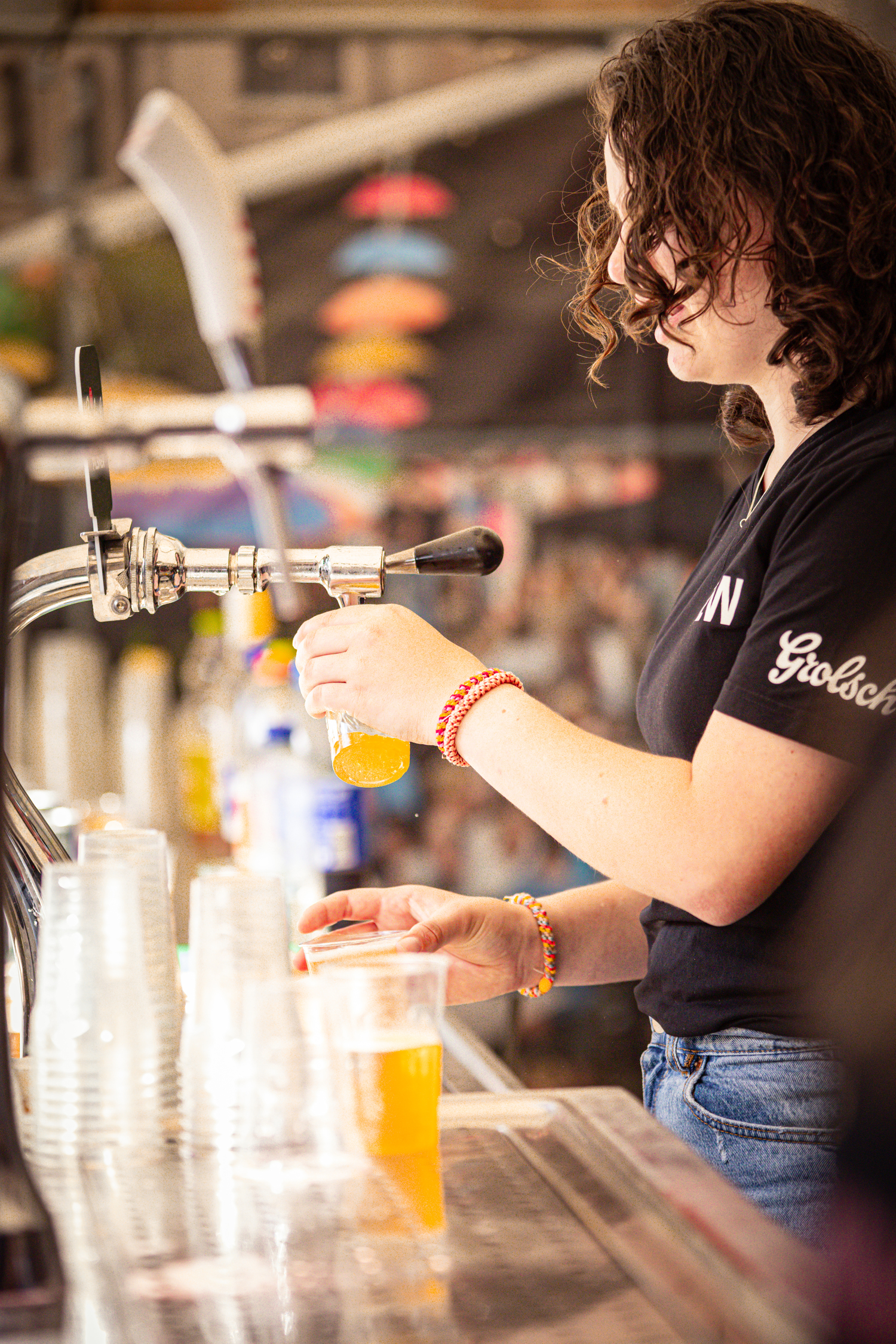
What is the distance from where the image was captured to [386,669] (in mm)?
993

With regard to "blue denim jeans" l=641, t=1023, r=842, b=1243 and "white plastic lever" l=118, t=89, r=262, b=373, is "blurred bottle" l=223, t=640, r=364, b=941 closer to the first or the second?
"blue denim jeans" l=641, t=1023, r=842, b=1243

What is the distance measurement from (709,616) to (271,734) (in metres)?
1.20

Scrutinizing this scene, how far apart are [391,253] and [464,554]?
2244 millimetres

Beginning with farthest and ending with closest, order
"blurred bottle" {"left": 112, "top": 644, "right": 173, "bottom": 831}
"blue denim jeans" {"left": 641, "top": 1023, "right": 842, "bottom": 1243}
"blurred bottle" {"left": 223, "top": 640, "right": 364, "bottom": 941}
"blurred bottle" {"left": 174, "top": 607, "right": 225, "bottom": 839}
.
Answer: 1. "blurred bottle" {"left": 112, "top": 644, "right": 173, "bottom": 831}
2. "blurred bottle" {"left": 174, "top": 607, "right": 225, "bottom": 839}
3. "blurred bottle" {"left": 223, "top": 640, "right": 364, "bottom": 941}
4. "blue denim jeans" {"left": 641, "top": 1023, "right": 842, "bottom": 1243}

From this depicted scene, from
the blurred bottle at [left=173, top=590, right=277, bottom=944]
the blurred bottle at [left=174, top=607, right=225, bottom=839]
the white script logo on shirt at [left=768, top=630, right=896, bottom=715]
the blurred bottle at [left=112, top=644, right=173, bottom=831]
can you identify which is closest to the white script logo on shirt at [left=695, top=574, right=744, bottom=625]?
the white script logo on shirt at [left=768, top=630, right=896, bottom=715]

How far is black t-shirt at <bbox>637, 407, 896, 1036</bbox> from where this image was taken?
0.91 m

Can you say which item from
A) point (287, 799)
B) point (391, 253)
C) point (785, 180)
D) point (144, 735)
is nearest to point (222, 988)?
point (785, 180)

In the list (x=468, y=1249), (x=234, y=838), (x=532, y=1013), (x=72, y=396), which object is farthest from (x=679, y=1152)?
(x=72, y=396)

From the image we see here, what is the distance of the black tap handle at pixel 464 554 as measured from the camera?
915mm

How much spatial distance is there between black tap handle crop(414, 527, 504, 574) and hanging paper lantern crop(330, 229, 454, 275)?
2.21 metres

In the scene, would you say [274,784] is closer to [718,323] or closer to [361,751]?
[361,751]

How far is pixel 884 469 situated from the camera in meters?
0.94

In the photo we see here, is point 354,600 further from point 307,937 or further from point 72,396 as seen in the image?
point 72,396

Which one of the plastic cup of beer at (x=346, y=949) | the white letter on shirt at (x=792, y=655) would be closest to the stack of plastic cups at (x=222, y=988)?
the plastic cup of beer at (x=346, y=949)
